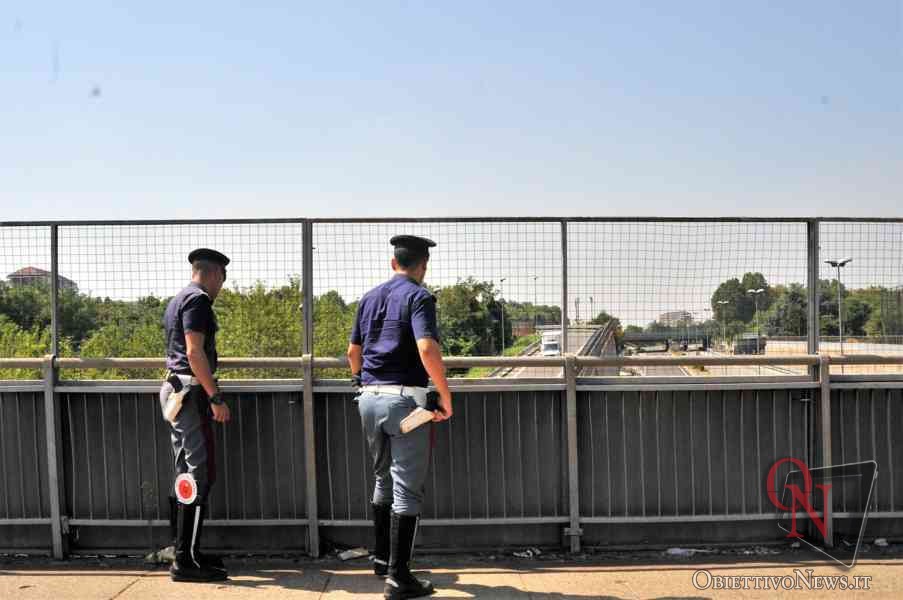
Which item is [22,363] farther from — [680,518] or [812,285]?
[812,285]

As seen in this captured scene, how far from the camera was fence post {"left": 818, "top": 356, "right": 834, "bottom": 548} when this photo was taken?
5.35 m

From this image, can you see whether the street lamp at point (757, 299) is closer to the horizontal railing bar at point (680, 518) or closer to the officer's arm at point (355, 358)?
the horizontal railing bar at point (680, 518)

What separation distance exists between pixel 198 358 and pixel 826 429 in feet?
14.0

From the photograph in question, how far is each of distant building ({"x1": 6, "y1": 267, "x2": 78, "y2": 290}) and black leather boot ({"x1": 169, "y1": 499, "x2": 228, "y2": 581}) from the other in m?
1.81

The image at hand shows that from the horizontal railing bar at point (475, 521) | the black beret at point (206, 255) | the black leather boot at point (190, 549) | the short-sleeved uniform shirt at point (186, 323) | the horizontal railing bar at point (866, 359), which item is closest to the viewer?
the short-sleeved uniform shirt at point (186, 323)

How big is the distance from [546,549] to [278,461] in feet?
6.50

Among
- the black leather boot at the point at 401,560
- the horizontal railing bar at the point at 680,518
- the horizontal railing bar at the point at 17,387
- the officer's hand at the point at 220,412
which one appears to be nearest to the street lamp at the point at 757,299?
the horizontal railing bar at the point at 680,518

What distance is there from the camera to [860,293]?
5.49 meters

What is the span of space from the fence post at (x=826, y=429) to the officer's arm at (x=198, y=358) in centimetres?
414

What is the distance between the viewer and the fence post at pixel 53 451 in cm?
530

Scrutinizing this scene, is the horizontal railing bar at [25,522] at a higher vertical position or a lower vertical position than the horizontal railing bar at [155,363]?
lower

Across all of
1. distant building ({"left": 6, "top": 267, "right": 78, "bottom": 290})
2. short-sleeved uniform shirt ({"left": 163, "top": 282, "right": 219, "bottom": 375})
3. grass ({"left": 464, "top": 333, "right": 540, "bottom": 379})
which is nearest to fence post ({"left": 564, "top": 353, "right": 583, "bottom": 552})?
grass ({"left": 464, "top": 333, "right": 540, "bottom": 379})

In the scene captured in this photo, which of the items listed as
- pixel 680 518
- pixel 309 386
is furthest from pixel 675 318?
pixel 309 386

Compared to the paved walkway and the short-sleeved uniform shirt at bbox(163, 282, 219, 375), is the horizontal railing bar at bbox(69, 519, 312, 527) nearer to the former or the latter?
the paved walkway
